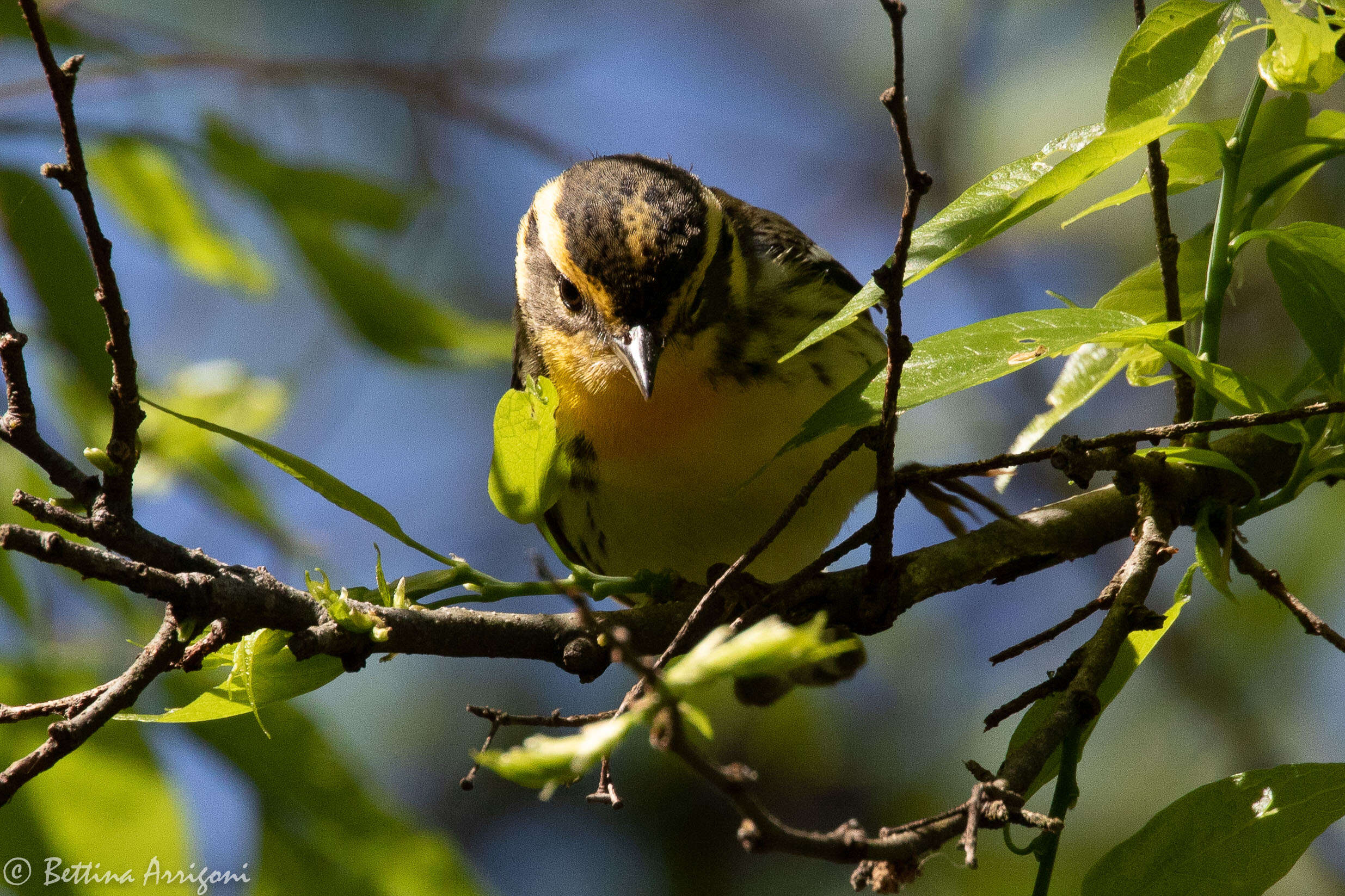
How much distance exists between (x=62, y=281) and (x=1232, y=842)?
2.52 metres

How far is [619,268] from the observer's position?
3006 millimetres

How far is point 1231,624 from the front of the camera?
5.08 metres

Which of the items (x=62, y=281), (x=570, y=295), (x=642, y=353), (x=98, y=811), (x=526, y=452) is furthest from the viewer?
(x=570, y=295)

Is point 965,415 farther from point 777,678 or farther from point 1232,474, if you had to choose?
point 1232,474

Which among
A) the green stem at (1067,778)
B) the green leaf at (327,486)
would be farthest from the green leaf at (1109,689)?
the green leaf at (327,486)

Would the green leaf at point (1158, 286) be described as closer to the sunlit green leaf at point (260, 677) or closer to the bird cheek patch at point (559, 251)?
the bird cheek patch at point (559, 251)

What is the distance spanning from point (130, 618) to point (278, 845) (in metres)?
0.69

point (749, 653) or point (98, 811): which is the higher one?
point (98, 811)

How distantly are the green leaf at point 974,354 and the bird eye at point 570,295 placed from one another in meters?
1.58

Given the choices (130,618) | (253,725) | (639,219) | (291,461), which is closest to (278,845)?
(253,725)

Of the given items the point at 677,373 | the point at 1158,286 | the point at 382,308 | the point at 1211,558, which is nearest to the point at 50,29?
the point at 382,308

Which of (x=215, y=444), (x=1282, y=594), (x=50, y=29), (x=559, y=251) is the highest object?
(x=50, y=29)

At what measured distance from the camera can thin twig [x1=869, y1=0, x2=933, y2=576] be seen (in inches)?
55.2

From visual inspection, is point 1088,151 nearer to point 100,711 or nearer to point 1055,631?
point 1055,631
